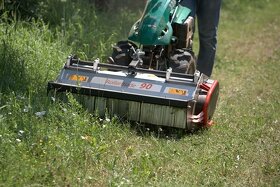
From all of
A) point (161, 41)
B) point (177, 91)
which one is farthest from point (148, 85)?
point (161, 41)

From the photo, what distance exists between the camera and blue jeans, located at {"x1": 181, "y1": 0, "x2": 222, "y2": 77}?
20.3 feet

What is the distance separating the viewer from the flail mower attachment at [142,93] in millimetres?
4895

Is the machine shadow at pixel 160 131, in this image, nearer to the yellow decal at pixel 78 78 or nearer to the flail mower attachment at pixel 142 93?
the flail mower attachment at pixel 142 93

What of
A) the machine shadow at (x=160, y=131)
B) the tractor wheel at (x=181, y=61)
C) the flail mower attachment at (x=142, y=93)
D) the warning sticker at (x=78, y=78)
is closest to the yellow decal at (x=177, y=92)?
the flail mower attachment at (x=142, y=93)

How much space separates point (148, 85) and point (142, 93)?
0.10 meters

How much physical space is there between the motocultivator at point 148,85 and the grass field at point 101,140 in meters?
0.15

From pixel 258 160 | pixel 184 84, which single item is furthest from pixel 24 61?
pixel 258 160

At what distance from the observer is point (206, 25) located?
6332mm

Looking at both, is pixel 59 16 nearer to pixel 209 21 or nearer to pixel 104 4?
pixel 104 4

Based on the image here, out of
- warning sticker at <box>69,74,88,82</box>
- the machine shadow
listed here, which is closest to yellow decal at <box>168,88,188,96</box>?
the machine shadow

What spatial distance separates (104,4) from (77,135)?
539 centimetres

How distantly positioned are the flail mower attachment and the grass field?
5.2 inches

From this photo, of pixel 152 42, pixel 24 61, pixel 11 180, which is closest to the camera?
pixel 11 180

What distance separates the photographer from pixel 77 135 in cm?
453
